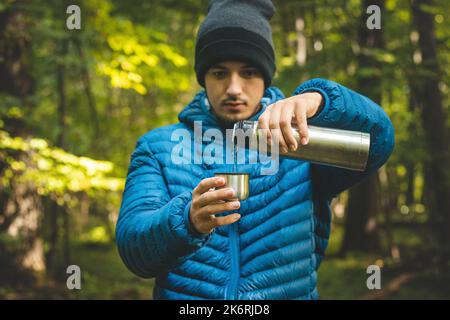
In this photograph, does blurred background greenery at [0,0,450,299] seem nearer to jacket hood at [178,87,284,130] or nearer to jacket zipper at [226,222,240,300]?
jacket hood at [178,87,284,130]

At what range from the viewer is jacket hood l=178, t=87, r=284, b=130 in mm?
2219

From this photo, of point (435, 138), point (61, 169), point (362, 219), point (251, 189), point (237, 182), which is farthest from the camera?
point (362, 219)

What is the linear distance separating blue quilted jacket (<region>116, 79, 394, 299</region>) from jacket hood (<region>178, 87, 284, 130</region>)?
44 millimetres

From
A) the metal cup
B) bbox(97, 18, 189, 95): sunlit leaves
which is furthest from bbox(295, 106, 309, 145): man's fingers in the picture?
bbox(97, 18, 189, 95): sunlit leaves

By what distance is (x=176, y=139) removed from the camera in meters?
2.16

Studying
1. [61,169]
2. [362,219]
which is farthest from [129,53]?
[362,219]

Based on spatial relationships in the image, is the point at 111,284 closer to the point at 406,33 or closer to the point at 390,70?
the point at 390,70

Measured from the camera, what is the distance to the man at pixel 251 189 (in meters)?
1.62

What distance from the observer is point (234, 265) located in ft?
6.39

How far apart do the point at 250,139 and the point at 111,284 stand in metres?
7.80

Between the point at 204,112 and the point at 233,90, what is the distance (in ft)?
0.67

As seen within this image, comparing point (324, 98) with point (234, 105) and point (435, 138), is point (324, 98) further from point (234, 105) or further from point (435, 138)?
point (435, 138)
